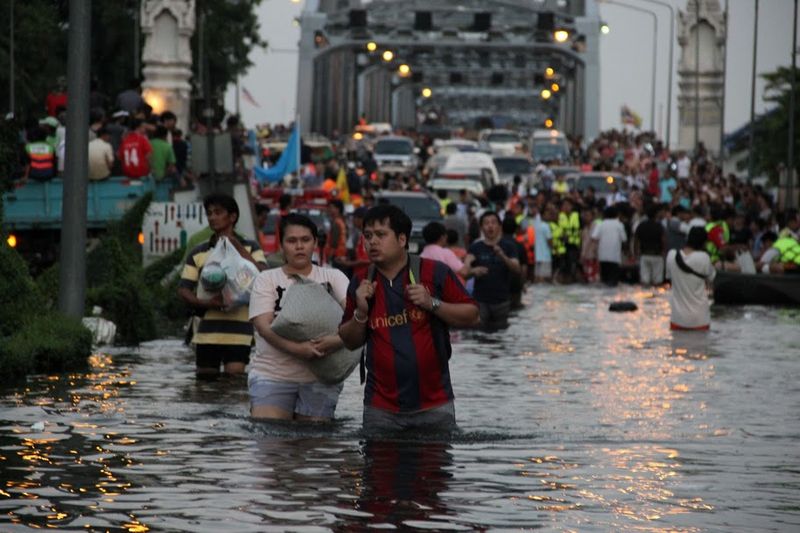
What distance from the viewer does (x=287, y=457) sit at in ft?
44.8

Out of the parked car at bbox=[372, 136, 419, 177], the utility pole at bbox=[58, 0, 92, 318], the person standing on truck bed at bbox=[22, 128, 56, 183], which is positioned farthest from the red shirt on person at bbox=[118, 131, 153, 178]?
the parked car at bbox=[372, 136, 419, 177]

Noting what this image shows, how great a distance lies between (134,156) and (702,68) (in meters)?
78.0

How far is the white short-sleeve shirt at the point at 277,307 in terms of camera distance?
46.3ft

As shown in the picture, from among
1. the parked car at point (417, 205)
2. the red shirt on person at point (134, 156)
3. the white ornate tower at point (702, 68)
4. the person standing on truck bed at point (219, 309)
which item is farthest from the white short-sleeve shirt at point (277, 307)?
the white ornate tower at point (702, 68)

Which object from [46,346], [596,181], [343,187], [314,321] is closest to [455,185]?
[343,187]

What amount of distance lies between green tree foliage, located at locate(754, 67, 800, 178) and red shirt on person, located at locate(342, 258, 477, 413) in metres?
52.8

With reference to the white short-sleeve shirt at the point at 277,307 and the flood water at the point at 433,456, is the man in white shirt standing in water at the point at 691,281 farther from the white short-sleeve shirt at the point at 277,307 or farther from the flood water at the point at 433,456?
the white short-sleeve shirt at the point at 277,307

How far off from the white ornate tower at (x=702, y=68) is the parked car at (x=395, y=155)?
23.8 meters

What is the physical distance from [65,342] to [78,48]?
10.3ft

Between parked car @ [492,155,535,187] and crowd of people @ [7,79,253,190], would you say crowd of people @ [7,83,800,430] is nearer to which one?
crowd of people @ [7,79,253,190]

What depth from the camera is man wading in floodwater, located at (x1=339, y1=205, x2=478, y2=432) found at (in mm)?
12781

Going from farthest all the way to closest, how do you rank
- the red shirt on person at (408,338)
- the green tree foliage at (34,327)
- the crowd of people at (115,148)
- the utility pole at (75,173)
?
the crowd of people at (115,148)
the utility pole at (75,173)
the green tree foliage at (34,327)
the red shirt on person at (408,338)

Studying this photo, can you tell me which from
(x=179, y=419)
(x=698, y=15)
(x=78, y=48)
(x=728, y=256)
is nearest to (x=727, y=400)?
(x=179, y=419)

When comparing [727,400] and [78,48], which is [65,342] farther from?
[727,400]
